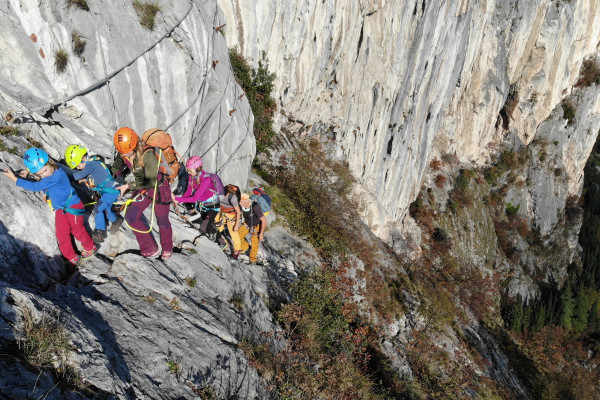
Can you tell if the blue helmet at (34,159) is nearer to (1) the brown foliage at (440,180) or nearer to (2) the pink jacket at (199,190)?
(2) the pink jacket at (199,190)

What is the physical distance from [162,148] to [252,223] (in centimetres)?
292

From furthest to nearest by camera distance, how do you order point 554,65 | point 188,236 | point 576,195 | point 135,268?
1. point 576,195
2. point 554,65
3. point 188,236
4. point 135,268

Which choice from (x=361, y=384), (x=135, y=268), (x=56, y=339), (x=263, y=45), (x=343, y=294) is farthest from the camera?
(x=263, y=45)

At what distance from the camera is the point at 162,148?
19.0 feet

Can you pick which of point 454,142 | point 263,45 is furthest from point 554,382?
point 263,45

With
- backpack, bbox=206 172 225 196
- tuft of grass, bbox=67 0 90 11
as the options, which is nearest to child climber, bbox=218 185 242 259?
backpack, bbox=206 172 225 196

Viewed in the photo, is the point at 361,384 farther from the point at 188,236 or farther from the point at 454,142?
the point at 454,142

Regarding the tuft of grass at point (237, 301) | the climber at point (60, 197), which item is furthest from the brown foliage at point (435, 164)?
the climber at point (60, 197)

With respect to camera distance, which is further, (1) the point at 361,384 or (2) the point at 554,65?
(2) the point at 554,65

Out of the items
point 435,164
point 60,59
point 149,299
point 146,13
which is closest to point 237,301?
point 149,299

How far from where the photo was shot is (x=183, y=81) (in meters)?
7.58

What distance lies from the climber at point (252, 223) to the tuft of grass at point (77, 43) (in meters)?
3.93

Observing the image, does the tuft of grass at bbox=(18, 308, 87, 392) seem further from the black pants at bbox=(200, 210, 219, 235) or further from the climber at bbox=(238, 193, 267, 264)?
the climber at bbox=(238, 193, 267, 264)

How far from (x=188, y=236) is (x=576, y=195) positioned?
64.1 meters
